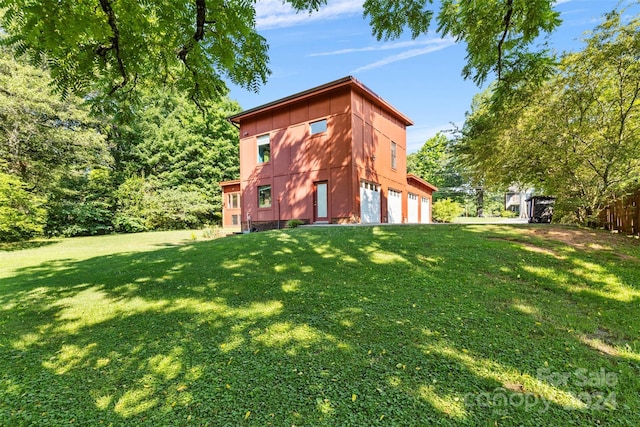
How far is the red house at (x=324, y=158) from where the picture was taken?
11797 millimetres

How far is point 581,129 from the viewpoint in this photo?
727 centimetres

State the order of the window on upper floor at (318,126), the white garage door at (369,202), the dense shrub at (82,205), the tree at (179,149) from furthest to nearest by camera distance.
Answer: the tree at (179,149)
the dense shrub at (82,205)
the window on upper floor at (318,126)
the white garage door at (369,202)

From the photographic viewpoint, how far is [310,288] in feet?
13.5

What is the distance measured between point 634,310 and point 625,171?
20.2ft

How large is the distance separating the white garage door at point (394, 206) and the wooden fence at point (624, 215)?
826 centimetres

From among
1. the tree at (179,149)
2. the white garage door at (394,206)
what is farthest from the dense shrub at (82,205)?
the white garage door at (394,206)

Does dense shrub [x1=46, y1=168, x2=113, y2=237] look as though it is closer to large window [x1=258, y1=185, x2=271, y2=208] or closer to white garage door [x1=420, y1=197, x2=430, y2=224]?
large window [x1=258, y1=185, x2=271, y2=208]

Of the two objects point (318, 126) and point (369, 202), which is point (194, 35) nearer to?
point (318, 126)

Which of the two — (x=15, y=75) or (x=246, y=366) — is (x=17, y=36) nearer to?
(x=246, y=366)

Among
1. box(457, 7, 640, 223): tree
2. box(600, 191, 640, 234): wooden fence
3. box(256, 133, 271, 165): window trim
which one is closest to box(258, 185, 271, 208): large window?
box(256, 133, 271, 165): window trim

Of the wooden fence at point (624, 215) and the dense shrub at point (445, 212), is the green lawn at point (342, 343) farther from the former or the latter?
the dense shrub at point (445, 212)

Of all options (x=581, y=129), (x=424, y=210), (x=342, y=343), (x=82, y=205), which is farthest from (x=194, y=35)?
(x=82, y=205)

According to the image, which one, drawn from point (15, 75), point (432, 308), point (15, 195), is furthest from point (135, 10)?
point (15, 75)

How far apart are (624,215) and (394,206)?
9344 mm
